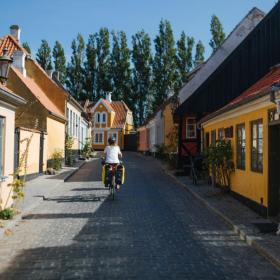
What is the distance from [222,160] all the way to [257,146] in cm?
318

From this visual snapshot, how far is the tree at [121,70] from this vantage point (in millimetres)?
64375

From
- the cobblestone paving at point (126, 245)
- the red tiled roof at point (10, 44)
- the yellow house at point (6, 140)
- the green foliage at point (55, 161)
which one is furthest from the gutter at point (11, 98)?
the red tiled roof at point (10, 44)

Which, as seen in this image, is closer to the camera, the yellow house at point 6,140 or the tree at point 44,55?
the yellow house at point 6,140

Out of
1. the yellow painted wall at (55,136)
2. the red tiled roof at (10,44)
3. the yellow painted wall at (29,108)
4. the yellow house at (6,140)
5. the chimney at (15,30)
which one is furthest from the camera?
the chimney at (15,30)

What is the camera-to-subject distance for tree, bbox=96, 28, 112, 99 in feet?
213

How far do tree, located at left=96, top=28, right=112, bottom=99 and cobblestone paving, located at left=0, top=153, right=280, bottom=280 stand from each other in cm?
5417

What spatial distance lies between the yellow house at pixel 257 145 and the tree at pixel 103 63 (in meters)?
51.8

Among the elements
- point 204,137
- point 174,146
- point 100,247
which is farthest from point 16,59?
point 100,247

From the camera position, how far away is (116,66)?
2552 inches

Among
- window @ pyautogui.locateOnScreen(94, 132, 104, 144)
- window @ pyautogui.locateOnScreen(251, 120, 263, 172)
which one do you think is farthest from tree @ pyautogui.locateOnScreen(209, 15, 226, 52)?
window @ pyautogui.locateOnScreen(251, 120, 263, 172)

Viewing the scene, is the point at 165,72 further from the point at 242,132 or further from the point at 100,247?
the point at 100,247

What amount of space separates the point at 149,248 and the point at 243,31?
1777cm

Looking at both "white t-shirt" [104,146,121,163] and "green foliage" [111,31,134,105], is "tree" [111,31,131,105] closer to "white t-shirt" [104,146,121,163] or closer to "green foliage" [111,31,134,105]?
"green foliage" [111,31,134,105]

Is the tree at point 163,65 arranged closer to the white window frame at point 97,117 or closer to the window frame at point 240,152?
the white window frame at point 97,117
